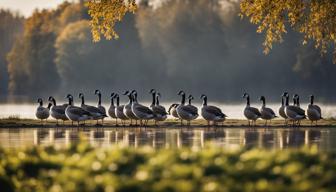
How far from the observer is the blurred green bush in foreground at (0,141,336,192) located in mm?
15359

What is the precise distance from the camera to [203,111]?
41094 mm

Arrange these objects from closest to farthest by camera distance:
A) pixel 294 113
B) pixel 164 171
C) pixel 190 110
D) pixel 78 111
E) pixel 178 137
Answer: pixel 164 171 → pixel 178 137 → pixel 294 113 → pixel 78 111 → pixel 190 110

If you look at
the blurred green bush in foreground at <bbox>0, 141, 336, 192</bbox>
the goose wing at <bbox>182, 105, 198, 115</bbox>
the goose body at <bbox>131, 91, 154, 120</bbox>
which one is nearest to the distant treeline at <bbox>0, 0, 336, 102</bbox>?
the goose wing at <bbox>182, 105, 198, 115</bbox>

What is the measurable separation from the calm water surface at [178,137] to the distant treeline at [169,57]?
9360cm

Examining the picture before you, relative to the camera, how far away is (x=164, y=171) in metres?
16.3

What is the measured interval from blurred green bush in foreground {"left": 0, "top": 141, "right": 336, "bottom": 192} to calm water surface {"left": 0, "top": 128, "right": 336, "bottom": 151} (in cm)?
896

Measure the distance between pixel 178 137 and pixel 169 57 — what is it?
4646 inches

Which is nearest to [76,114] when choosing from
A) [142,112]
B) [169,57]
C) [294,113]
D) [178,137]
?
[142,112]

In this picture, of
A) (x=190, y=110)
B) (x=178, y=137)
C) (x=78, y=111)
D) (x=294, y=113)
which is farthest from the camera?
(x=190, y=110)

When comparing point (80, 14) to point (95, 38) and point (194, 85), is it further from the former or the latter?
point (95, 38)

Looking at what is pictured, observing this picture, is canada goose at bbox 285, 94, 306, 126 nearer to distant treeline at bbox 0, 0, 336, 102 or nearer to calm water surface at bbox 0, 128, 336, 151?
calm water surface at bbox 0, 128, 336, 151

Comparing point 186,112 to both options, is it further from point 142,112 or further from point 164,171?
point 164,171

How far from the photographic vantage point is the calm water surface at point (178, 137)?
29.3m

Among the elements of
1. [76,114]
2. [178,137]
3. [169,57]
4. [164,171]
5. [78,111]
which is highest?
[169,57]
